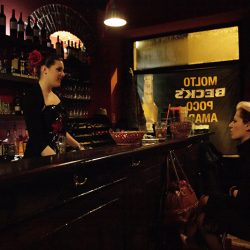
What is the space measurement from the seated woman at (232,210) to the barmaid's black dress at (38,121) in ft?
3.70

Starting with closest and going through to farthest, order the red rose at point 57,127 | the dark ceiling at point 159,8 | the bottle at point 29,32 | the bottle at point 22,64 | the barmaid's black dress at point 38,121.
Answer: the red rose at point 57,127
the barmaid's black dress at point 38,121
the bottle at point 22,64
the bottle at point 29,32
the dark ceiling at point 159,8

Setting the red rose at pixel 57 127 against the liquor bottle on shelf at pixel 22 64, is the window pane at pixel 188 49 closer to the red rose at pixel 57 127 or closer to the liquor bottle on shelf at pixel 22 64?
the liquor bottle on shelf at pixel 22 64

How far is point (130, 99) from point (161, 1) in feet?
8.43

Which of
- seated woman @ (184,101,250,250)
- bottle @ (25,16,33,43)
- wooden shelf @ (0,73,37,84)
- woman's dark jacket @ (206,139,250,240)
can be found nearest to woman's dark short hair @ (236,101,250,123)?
seated woman @ (184,101,250,250)

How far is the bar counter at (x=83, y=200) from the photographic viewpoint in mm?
1176

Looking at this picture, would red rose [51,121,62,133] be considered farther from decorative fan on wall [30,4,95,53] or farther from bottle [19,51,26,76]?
decorative fan on wall [30,4,95,53]

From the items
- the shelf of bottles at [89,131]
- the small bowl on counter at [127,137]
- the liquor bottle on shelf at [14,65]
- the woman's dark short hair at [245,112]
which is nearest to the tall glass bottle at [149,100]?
the shelf of bottles at [89,131]

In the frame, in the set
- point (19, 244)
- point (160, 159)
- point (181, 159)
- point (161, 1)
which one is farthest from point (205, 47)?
point (19, 244)

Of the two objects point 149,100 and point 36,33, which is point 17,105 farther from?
point 149,100

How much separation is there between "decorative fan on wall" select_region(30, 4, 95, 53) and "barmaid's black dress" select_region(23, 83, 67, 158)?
8.27 feet

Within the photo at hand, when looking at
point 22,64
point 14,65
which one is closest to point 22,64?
point 22,64

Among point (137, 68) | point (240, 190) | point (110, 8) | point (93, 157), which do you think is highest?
point (110, 8)

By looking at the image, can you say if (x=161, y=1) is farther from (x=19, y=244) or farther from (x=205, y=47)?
(x=19, y=244)

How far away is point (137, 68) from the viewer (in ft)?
21.3
